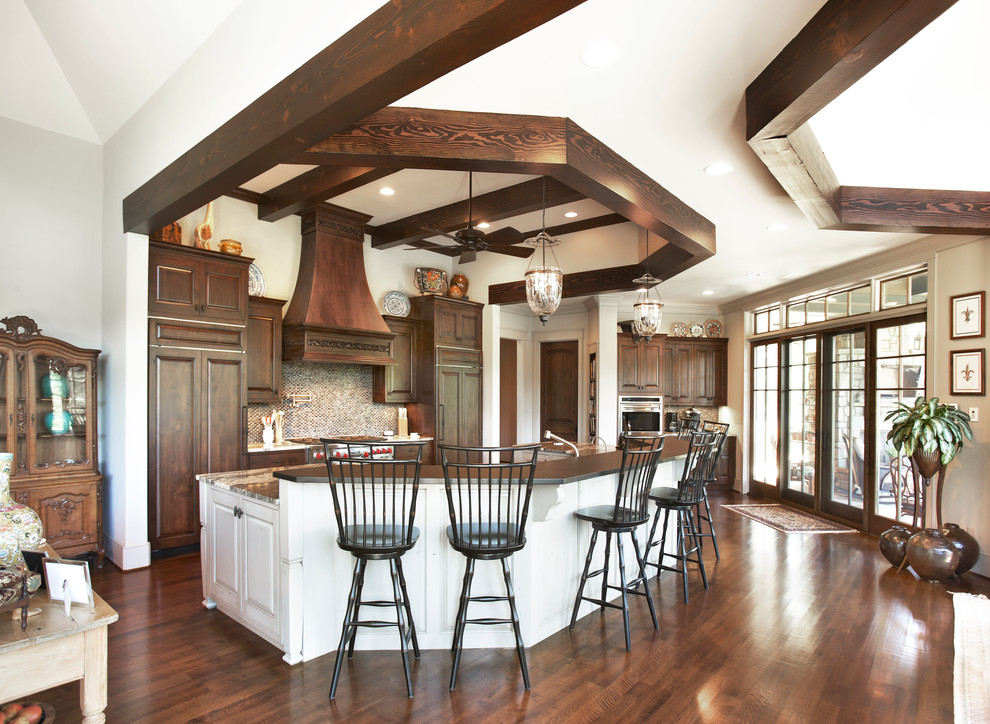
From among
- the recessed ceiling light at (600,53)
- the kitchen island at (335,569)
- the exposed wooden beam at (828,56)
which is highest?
the recessed ceiling light at (600,53)

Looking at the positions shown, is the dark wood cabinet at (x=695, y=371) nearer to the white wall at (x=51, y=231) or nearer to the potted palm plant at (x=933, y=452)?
the potted palm plant at (x=933, y=452)

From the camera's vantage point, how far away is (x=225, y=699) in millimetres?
2447

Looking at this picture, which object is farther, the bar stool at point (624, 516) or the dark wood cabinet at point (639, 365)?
the dark wood cabinet at point (639, 365)

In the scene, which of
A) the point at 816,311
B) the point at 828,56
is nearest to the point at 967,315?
the point at 816,311

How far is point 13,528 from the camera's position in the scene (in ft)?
8.30

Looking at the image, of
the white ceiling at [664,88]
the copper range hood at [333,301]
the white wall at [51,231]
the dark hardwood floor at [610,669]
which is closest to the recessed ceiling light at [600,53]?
the white ceiling at [664,88]

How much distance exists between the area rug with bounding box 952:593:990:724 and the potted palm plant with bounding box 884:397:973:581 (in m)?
0.26

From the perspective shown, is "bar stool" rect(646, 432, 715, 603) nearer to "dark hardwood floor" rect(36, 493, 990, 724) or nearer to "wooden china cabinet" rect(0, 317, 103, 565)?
"dark hardwood floor" rect(36, 493, 990, 724)

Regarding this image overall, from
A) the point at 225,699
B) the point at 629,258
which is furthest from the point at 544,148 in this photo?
the point at 629,258

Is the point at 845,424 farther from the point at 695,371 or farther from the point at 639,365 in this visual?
the point at 639,365

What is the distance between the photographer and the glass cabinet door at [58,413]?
3979mm

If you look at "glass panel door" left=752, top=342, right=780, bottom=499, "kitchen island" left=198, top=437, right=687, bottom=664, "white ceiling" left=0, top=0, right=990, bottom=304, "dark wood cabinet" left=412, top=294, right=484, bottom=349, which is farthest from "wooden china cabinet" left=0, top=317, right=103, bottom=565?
"glass panel door" left=752, top=342, right=780, bottom=499

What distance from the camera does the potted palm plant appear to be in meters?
4.14

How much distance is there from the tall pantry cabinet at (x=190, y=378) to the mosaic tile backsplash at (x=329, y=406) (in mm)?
658
